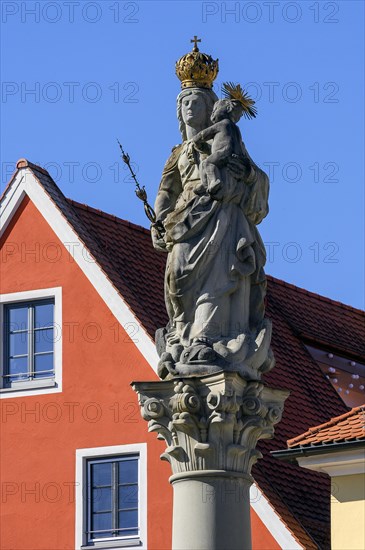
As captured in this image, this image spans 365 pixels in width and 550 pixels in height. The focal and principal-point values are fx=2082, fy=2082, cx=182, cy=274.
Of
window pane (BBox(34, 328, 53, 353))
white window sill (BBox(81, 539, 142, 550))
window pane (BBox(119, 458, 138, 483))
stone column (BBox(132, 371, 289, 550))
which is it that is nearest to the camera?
stone column (BBox(132, 371, 289, 550))

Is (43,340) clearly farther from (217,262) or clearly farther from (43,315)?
(217,262)

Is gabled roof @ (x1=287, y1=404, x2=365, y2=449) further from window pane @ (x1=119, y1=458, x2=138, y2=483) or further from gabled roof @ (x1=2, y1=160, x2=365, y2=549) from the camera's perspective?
window pane @ (x1=119, y1=458, x2=138, y2=483)

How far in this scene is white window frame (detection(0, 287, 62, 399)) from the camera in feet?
98.2

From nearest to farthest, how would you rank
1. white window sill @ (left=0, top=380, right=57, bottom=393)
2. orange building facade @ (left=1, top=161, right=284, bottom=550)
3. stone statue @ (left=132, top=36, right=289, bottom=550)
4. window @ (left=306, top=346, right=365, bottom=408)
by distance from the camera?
1. stone statue @ (left=132, top=36, right=289, bottom=550)
2. orange building facade @ (left=1, top=161, right=284, bottom=550)
3. white window sill @ (left=0, top=380, right=57, bottom=393)
4. window @ (left=306, top=346, right=365, bottom=408)

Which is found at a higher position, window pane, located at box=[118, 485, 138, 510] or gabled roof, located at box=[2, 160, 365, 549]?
gabled roof, located at box=[2, 160, 365, 549]

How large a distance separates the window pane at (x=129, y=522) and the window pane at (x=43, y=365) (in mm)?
2619

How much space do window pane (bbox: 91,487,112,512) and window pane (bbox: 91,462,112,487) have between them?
0.30 ft

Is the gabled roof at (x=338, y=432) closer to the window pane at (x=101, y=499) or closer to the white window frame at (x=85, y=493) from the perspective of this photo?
the white window frame at (x=85, y=493)

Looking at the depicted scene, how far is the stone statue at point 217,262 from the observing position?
50.3 feet

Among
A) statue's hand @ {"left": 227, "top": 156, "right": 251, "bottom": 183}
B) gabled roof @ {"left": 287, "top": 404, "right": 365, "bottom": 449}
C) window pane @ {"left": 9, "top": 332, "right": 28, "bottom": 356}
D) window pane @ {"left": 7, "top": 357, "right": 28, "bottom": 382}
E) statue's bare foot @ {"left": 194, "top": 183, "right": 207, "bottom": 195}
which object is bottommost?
gabled roof @ {"left": 287, "top": 404, "right": 365, "bottom": 449}

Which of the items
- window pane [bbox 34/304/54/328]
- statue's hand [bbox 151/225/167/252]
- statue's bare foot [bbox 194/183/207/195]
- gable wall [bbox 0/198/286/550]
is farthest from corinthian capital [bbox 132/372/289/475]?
window pane [bbox 34/304/54/328]

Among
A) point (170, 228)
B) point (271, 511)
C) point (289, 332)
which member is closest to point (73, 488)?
point (271, 511)

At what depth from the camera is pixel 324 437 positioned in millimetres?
26453

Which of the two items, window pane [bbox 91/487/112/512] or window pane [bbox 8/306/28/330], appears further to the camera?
window pane [bbox 8/306/28/330]
